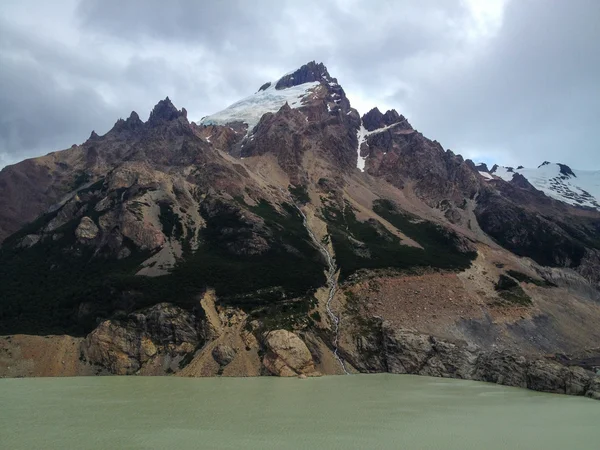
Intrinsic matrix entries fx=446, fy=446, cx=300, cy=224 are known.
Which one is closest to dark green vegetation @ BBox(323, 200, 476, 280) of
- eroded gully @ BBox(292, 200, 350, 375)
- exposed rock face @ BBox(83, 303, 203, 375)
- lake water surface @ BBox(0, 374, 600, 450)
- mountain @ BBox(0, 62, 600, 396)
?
mountain @ BBox(0, 62, 600, 396)

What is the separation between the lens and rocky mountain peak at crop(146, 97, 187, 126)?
187m

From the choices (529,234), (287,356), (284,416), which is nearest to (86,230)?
(287,356)

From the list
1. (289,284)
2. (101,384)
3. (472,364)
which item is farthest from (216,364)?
(472,364)

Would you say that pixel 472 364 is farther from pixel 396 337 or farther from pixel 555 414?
pixel 555 414

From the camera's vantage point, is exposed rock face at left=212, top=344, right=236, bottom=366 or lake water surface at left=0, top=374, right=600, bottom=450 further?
exposed rock face at left=212, top=344, right=236, bottom=366

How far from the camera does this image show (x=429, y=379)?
68.9 meters

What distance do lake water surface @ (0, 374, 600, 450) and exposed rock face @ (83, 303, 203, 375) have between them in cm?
1037

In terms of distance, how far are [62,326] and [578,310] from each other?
105 meters

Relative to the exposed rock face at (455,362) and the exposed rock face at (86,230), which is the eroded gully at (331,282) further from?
the exposed rock face at (86,230)

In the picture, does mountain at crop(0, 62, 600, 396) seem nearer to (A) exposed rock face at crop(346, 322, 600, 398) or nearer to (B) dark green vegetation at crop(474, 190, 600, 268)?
(A) exposed rock face at crop(346, 322, 600, 398)

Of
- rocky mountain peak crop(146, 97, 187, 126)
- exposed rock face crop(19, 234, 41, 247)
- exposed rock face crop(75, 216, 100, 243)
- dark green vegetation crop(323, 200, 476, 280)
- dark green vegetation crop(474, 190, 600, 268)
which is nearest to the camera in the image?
exposed rock face crop(75, 216, 100, 243)

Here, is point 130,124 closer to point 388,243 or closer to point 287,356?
point 388,243

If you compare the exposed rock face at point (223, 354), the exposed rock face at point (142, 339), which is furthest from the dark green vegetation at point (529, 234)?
the exposed rock face at point (142, 339)

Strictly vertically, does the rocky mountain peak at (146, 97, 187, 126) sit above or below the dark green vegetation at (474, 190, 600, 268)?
above
